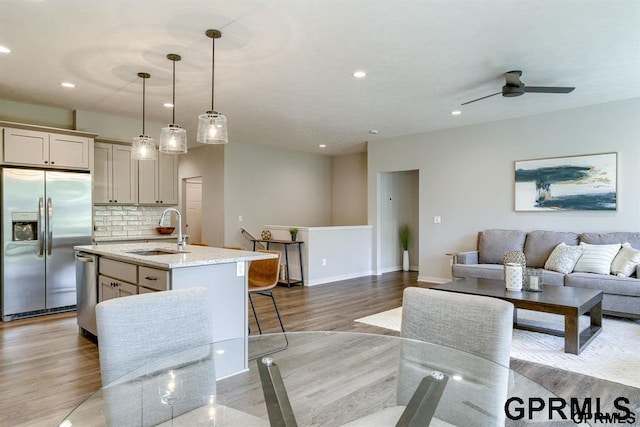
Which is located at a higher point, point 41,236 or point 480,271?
point 41,236

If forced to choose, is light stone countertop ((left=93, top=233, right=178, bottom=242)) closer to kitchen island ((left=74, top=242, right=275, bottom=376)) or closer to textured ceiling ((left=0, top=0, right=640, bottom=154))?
textured ceiling ((left=0, top=0, right=640, bottom=154))

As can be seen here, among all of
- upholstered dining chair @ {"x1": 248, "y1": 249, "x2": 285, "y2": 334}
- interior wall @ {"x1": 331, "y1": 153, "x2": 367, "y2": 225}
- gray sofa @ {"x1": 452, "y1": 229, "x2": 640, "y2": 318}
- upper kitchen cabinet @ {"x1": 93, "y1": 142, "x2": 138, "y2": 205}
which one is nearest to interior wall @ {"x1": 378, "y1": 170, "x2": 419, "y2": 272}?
interior wall @ {"x1": 331, "y1": 153, "x2": 367, "y2": 225}

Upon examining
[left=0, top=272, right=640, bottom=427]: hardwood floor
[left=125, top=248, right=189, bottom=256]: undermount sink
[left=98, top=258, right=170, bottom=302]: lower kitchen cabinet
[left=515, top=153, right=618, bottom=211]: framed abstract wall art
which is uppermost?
[left=515, top=153, right=618, bottom=211]: framed abstract wall art

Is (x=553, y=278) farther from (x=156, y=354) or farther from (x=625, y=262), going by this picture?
(x=156, y=354)

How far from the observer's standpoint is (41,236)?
15.1 ft

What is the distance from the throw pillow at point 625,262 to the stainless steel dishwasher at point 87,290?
538cm

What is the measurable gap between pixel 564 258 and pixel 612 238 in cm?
67

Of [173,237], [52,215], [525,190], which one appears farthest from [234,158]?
[525,190]

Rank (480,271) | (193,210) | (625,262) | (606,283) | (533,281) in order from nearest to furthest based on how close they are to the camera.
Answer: (533,281), (606,283), (625,262), (480,271), (193,210)

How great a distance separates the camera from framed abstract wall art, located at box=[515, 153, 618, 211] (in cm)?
495

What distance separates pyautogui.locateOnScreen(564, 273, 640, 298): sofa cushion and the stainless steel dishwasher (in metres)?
4.94

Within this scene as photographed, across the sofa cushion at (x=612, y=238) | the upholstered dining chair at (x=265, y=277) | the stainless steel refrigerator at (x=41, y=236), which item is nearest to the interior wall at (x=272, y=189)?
the stainless steel refrigerator at (x=41, y=236)

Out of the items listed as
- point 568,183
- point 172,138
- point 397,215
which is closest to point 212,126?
point 172,138
